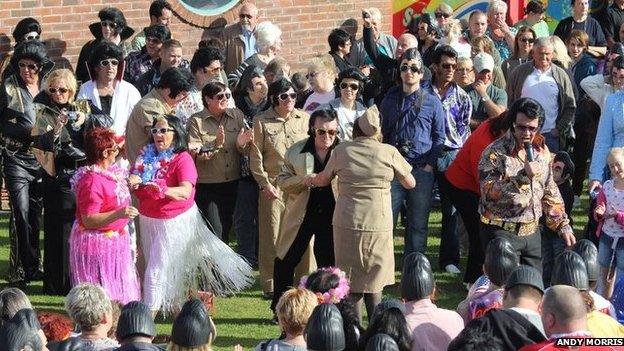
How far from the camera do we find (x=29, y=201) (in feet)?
41.7

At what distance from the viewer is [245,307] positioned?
1196 centimetres

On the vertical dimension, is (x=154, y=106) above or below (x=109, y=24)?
below

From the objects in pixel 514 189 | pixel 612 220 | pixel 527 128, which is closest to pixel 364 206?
pixel 514 189

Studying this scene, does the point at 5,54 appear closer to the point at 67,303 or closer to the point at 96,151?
the point at 96,151

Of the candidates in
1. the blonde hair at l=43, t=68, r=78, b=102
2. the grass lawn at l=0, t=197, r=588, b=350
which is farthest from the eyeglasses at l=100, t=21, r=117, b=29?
the blonde hair at l=43, t=68, r=78, b=102

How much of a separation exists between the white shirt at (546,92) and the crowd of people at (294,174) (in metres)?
0.01

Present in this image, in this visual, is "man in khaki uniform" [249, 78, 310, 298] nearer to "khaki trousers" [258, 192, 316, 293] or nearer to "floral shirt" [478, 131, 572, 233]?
"khaki trousers" [258, 192, 316, 293]

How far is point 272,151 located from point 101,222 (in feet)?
6.14

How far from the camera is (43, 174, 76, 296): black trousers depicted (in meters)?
12.1

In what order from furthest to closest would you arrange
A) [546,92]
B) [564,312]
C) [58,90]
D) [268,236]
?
1. [546,92]
2. [268,236]
3. [58,90]
4. [564,312]

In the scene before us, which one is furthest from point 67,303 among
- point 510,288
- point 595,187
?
point 595,187

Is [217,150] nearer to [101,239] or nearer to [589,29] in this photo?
[101,239]

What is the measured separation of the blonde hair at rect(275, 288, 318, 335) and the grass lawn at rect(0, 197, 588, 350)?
268cm

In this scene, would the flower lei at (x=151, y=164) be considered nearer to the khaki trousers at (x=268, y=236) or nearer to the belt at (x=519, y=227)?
the khaki trousers at (x=268, y=236)
